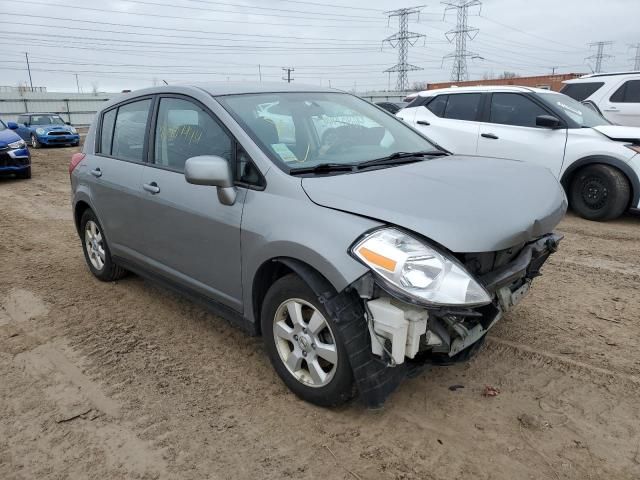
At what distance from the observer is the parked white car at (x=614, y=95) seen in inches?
382

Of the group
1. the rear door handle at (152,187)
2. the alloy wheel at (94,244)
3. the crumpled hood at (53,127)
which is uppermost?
the rear door handle at (152,187)

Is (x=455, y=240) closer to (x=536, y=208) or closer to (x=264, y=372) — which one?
(x=536, y=208)

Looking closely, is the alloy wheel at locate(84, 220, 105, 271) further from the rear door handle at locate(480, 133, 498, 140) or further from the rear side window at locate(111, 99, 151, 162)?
the rear door handle at locate(480, 133, 498, 140)

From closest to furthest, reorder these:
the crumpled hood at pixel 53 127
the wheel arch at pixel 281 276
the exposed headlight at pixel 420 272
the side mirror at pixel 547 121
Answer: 1. the exposed headlight at pixel 420 272
2. the wheel arch at pixel 281 276
3. the side mirror at pixel 547 121
4. the crumpled hood at pixel 53 127

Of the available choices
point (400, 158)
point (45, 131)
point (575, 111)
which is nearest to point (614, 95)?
point (575, 111)

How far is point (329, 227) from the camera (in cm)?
251

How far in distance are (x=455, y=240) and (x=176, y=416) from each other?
1816 millimetres

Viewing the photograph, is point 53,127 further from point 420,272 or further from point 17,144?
point 420,272

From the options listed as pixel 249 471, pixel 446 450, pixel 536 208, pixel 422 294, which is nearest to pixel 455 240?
pixel 422 294

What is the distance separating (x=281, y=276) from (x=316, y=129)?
3.61 ft

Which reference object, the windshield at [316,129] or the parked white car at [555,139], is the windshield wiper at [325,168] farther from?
the parked white car at [555,139]

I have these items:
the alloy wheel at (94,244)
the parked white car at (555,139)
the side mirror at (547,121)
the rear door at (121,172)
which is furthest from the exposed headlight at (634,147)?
the alloy wheel at (94,244)

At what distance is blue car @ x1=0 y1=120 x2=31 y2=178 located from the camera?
11.1 meters

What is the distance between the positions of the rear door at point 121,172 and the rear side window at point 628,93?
958cm
